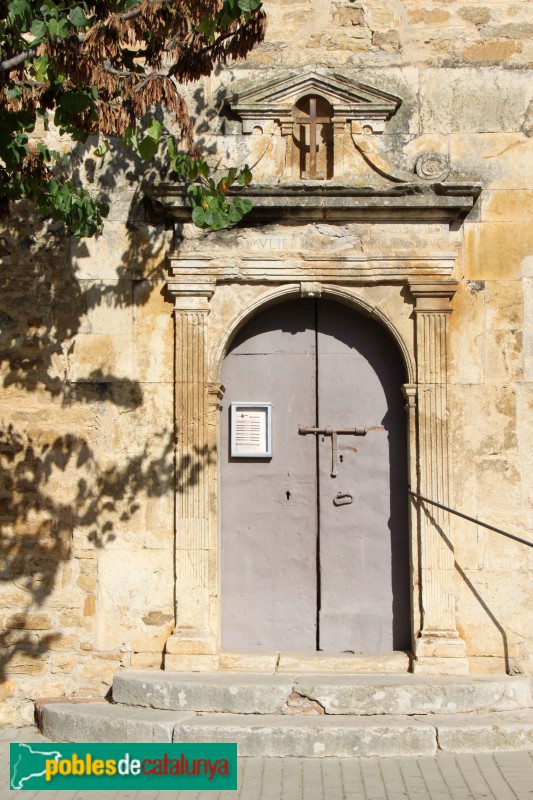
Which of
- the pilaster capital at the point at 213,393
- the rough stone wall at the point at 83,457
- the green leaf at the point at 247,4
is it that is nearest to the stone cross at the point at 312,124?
the rough stone wall at the point at 83,457

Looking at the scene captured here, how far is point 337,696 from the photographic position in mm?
6441

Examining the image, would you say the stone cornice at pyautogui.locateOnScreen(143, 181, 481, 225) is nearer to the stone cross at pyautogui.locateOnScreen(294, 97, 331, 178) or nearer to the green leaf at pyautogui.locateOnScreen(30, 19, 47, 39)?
the stone cross at pyautogui.locateOnScreen(294, 97, 331, 178)

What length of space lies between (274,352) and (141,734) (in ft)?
9.06

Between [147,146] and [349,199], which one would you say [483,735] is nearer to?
[349,199]

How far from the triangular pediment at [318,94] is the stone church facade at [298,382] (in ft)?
0.05

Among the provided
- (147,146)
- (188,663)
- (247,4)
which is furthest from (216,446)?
(247,4)

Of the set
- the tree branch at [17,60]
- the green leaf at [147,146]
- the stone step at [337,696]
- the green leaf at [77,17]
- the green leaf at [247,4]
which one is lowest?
the stone step at [337,696]

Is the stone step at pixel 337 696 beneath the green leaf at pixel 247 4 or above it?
beneath

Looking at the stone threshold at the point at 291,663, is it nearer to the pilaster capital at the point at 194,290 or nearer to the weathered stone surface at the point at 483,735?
the weathered stone surface at the point at 483,735

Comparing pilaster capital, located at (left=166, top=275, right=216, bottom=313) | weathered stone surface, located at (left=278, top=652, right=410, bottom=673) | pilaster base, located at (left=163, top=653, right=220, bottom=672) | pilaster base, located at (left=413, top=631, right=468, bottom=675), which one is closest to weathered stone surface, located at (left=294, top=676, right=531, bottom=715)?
pilaster base, located at (left=413, top=631, right=468, bottom=675)

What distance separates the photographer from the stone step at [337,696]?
253 inches

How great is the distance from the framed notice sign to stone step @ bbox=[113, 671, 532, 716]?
160 cm

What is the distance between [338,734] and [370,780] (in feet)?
1.39

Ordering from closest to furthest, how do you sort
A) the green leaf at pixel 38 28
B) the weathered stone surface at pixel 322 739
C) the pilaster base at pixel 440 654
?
the green leaf at pixel 38 28 < the weathered stone surface at pixel 322 739 < the pilaster base at pixel 440 654
